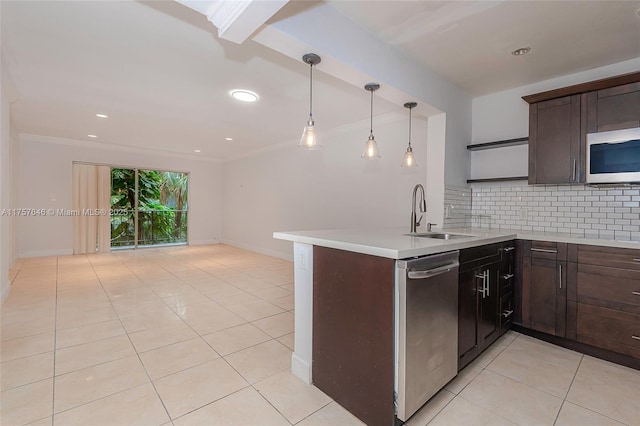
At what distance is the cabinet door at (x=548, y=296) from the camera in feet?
7.95

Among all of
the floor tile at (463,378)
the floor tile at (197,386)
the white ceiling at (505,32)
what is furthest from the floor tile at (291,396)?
the white ceiling at (505,32)

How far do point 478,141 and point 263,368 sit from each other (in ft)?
11.0

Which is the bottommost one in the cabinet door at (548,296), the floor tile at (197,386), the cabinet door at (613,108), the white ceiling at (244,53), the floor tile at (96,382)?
the floor tile at (197,386)

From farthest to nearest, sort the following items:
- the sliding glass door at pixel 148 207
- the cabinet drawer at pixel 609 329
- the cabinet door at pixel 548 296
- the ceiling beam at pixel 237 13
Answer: the sliding glass door at pixel 148 207 < the cabinet door at pixel 548 296 < the cabinet drawer at pixel 609 329 < the ceiling beam at pixel 237 13

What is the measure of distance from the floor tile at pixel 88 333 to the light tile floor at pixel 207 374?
1 centimetres

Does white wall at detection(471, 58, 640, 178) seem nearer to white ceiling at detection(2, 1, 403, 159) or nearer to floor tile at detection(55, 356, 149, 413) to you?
white ceiling at detection(2, 1, 403, 159)

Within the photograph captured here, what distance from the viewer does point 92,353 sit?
7.39ft

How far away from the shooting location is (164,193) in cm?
771

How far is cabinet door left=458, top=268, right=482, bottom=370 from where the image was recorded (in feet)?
6.26

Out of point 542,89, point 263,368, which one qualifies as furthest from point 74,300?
point 542,89

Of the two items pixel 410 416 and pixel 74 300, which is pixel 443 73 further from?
pixel 74 300

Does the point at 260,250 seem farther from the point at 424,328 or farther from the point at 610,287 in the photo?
the point at 610,287

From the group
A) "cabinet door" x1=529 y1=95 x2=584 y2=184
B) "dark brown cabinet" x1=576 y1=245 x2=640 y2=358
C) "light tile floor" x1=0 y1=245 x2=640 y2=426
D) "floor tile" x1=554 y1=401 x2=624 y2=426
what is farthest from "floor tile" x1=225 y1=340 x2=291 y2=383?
"cabinet door" x1=529 y1=95 x2=584 y2=184

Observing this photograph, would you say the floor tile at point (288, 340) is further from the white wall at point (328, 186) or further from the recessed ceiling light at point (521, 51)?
the recessed ceiling light at point (521, 51)
